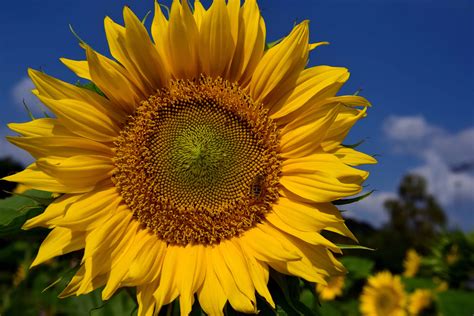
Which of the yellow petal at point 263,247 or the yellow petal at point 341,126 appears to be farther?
the yellow petal at point 341,126

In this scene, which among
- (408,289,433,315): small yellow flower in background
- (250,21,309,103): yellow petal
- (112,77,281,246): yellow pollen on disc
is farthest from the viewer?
(408,289,433,315): small yellow flower in background

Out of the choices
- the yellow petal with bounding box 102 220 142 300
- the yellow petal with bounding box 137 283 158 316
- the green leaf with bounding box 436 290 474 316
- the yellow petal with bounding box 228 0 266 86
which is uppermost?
the yellow petal with bounding box 228 0 266 86

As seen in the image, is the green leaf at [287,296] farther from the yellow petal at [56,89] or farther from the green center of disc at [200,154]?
the yellow petal at [56,89]

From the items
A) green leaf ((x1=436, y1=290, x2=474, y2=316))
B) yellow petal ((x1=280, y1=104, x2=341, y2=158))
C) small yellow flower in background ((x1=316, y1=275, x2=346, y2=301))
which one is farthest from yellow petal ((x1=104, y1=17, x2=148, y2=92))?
small yellow flower in background ((x1=316, y1=275, x2=346, y2=301))

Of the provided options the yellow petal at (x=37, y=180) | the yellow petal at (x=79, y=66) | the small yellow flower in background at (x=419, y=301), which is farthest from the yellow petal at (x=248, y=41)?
the small yellow flower in background at (x=419, y=301)

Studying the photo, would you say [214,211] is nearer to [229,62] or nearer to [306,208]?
[306,208]

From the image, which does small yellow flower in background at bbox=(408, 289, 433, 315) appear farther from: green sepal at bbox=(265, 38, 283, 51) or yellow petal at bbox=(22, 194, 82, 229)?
yellow petal at bbox=(22, 194, 82, 229)

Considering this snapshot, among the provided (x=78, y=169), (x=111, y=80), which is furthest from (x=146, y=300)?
(x=111, y=80)
